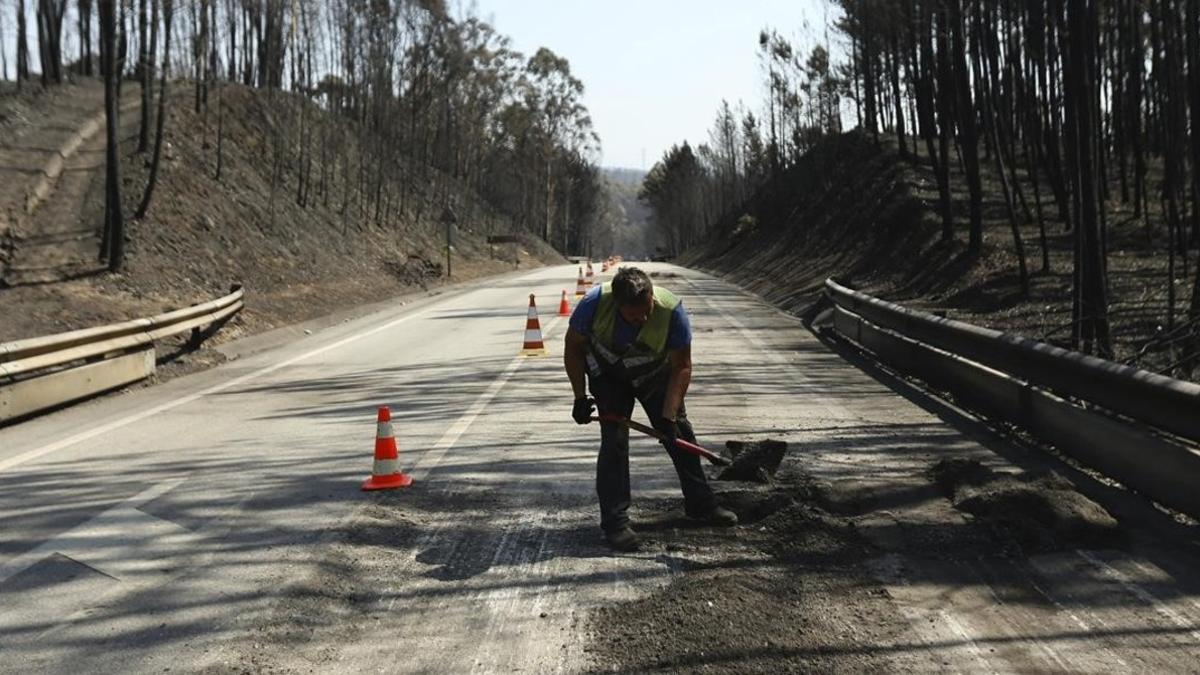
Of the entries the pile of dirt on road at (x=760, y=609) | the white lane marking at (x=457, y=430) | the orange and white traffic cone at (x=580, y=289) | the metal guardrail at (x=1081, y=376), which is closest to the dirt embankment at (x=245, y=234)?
the orange and white traffic cone at (x=580, y=289)

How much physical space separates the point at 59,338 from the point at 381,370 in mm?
3693

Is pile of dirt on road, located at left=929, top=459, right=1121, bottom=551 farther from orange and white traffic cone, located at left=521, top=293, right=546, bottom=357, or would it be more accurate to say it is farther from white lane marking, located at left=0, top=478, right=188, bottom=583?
orange and white traffic cone, located at left=521, top=293, right=546, bottom=357

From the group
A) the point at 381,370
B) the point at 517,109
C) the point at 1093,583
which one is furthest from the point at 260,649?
the point at 517,109

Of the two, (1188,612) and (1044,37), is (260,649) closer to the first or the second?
(1188,612)

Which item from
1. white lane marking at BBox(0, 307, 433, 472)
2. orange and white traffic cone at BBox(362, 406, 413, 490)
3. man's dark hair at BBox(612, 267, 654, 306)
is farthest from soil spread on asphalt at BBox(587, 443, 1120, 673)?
white lane marking at BBox(0, 307, 433, 472)

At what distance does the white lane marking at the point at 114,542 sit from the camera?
192 inches

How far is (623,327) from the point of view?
17.4ft

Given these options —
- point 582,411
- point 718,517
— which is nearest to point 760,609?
point 718,517

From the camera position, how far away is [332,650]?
3.85 m

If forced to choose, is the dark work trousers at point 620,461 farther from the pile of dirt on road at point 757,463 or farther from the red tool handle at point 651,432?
the pile of dirt on road at point 757,463

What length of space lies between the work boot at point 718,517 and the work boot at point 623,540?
1.76 feet

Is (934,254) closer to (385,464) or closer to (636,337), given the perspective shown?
(385,464)

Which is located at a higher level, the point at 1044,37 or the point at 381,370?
the point at 1044,37

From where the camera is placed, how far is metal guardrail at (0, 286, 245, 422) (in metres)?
9.45
